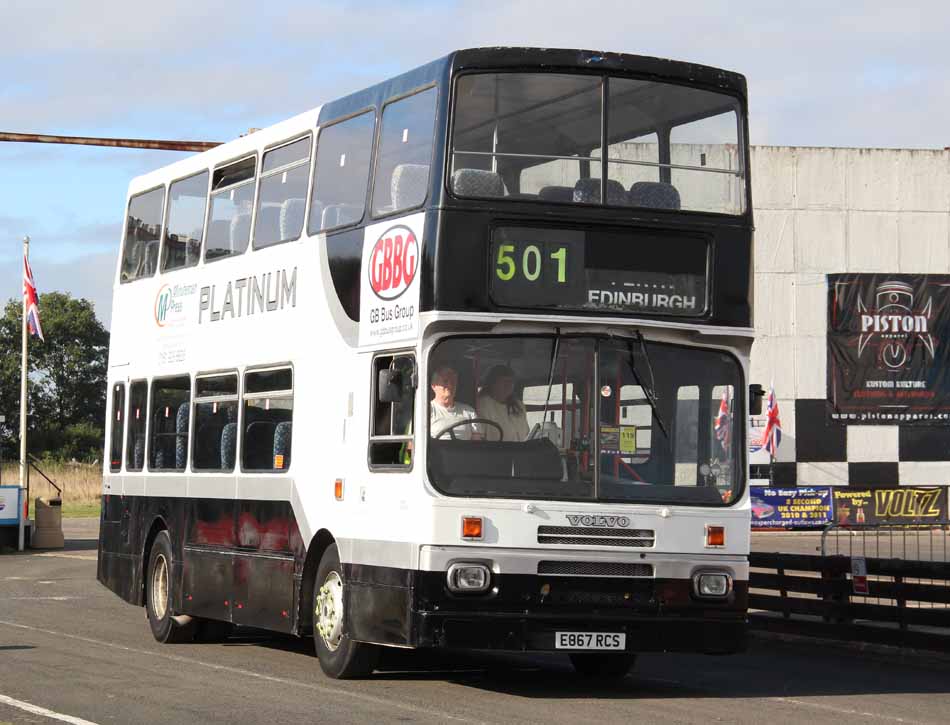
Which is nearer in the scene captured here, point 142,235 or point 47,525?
point 142,235

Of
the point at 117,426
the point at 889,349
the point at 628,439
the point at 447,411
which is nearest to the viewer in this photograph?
the point at 447,411

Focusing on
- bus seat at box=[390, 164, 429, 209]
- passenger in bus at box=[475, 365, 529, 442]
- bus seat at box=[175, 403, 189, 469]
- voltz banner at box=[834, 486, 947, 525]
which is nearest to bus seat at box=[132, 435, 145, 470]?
bus seat at box=[175, 403, 189, 469]

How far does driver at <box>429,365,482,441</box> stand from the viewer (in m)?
Result: 12.3

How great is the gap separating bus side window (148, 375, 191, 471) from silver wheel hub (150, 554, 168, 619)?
3.09 feet

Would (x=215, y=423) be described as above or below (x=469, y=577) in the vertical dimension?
above

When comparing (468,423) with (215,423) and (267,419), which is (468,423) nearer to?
(267,419)

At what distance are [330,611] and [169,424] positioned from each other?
182 inches

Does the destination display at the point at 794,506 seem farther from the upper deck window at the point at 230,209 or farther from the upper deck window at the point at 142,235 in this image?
the upper deck window at the point at 230,209

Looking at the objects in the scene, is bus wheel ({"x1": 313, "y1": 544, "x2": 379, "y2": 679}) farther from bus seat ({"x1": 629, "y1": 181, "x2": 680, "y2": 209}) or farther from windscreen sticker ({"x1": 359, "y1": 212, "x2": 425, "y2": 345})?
bus seat ({"x1": 629, "y1": 181, "x2": 680, "y2": 209})

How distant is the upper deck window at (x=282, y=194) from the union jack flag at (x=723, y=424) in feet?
13.4

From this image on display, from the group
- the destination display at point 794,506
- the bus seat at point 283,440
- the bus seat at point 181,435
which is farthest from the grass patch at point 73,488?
the bus seat at point 283,440

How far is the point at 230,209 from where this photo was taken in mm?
16594

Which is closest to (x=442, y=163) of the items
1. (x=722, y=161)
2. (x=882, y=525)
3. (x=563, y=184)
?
(x=563, y=184)

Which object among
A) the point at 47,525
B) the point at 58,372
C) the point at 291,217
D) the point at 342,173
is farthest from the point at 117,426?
the point at 58,372
